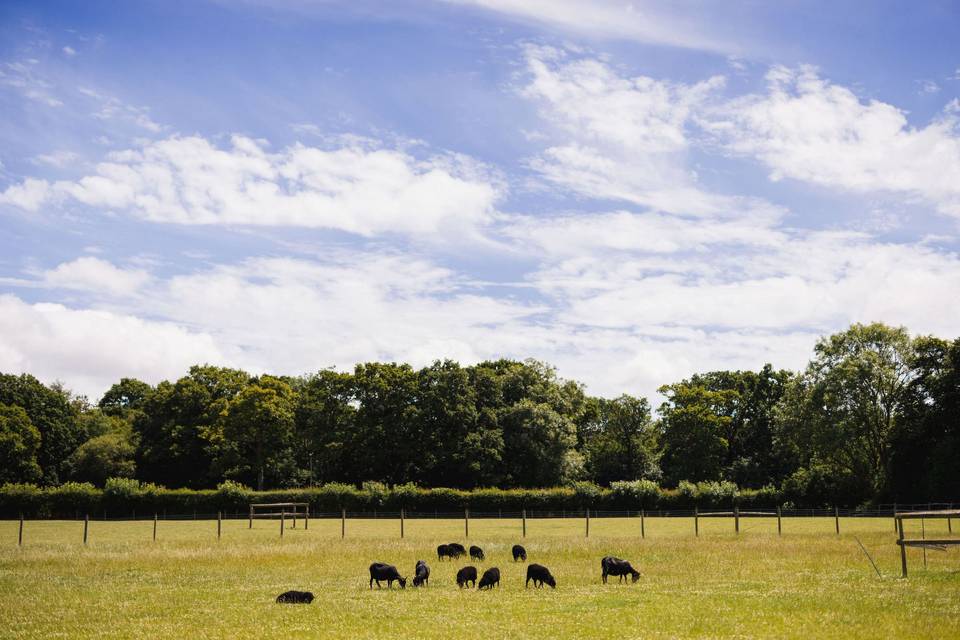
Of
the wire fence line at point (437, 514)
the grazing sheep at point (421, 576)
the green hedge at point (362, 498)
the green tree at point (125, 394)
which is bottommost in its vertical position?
the wire fence line at point (437, 514)

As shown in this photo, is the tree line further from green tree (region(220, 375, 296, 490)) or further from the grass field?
the grass field

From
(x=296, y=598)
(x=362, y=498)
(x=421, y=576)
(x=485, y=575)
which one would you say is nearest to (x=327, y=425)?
(x=362, y=498)

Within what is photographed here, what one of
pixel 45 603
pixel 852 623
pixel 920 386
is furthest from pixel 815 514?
pixel 45 603

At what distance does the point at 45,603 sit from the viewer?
64.4ft

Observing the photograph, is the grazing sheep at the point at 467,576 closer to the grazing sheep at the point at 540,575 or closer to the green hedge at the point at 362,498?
the grazing sheep at the point at 540,575

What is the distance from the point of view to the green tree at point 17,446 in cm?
9219

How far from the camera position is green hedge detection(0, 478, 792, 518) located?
73812 mm

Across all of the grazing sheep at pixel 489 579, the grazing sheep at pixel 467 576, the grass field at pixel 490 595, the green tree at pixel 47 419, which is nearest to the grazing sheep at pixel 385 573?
the grass field at pixel 490 595

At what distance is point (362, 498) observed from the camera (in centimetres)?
7588

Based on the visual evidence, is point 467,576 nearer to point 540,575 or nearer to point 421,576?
point 421,576

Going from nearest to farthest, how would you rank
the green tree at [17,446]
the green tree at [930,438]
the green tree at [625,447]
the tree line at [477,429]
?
the green tree at [930,438], the tree line at [477,429], the green tree at [17,446], the green tree at [625,447]

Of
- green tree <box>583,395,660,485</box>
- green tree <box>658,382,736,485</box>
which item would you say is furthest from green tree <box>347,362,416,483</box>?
green tree <box>658,382,736,485</box>

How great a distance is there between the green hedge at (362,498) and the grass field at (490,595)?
4140 centimetres

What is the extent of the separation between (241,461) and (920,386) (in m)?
74.0
